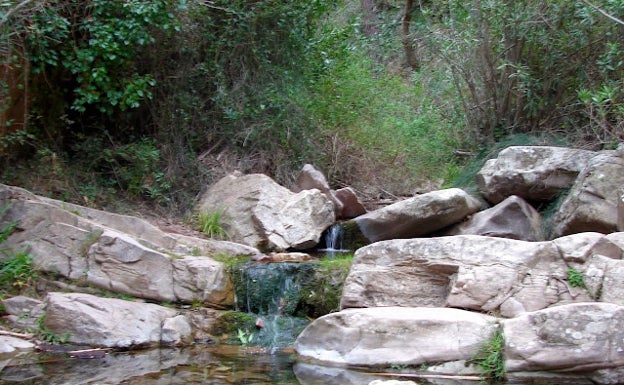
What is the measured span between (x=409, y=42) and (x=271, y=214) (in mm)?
8814

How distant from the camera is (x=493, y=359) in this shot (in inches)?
230

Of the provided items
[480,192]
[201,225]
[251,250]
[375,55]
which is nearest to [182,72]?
[201,225]

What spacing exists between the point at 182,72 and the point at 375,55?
8.13 metres

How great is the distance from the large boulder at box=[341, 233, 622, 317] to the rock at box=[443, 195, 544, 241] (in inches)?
72.7

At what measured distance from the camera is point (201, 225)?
32.1 feet

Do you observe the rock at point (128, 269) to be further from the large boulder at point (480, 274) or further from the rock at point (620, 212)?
the rock at point (620, 212)

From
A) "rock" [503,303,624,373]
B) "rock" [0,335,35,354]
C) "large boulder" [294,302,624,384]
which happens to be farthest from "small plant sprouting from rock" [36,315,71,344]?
"rock" [503,303,624,373]

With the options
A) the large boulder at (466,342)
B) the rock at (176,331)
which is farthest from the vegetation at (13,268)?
the large boulder at (466,342)

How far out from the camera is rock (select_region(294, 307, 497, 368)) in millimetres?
6031

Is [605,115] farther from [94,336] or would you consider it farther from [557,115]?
[94,336]

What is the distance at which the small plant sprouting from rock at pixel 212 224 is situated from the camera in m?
9.62

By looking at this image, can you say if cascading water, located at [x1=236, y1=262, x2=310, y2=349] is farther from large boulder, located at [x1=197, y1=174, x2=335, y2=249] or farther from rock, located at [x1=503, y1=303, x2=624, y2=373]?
rock, located at [x1=503, y1=303, x2=624, y2=373]

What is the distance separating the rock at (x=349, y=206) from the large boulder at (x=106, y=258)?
9.18 feet

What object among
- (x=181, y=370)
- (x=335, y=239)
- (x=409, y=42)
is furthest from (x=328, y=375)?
(x=409, y=42)
